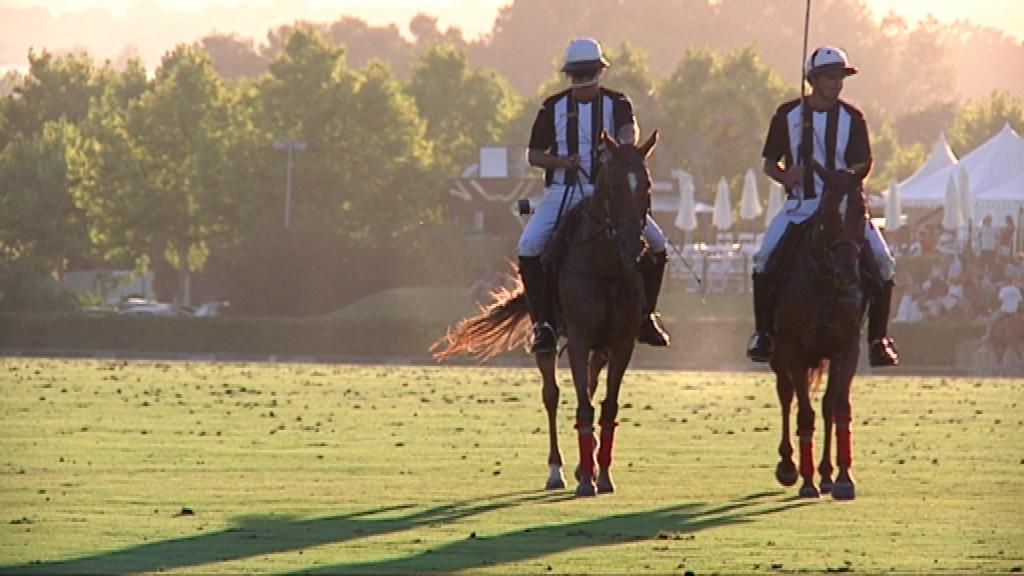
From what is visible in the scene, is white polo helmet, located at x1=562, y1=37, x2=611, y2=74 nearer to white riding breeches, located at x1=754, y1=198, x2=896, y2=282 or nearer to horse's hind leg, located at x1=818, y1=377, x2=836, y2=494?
white riding breeches, located at x1=754, y1=198, x2=896, y2=282

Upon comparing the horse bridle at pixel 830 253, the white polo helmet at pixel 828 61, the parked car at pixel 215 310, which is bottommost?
the parked car at pixel 215 310

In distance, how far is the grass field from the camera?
10.4 meters

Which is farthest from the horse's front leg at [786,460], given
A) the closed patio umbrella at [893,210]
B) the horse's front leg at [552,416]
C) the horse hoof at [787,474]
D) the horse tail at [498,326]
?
the closed patio umbrella at [893,210]

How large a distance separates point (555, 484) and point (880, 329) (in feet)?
7.09

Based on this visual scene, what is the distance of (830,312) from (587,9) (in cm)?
13152

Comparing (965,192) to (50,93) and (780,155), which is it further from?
(50,93)

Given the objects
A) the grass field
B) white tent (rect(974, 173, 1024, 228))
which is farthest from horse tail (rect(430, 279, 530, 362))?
white tent (rect(974, 173, 1024, 228))

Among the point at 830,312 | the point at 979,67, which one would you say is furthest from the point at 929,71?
the point at 830,312

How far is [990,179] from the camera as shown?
5428 centimetres

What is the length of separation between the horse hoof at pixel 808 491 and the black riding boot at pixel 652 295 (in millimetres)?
1336

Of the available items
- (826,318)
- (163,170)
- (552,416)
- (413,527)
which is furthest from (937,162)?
(413,527)

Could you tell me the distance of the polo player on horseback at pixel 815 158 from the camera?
567 inches

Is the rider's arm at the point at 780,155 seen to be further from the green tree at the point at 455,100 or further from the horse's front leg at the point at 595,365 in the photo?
the green tree at the point at 455,100

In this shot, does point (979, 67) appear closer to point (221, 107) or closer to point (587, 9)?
point (587, 9)
